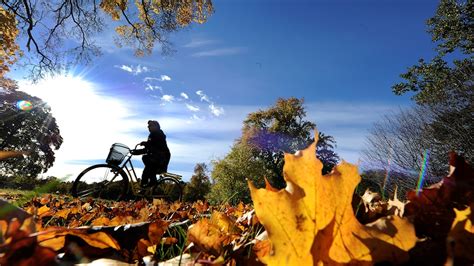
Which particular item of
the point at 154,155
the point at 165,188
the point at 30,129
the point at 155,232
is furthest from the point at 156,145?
the point at 30,129

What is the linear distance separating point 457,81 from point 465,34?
2494 millimetres

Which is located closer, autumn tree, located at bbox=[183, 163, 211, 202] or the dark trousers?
the dark trousers

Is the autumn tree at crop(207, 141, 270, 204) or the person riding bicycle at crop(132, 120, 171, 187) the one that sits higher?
the autumn tree at crop(207, 141, 270, 204)

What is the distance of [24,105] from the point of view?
34562 mm

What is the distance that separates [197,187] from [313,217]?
27.5 metres

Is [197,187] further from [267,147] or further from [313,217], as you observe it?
[313,217]

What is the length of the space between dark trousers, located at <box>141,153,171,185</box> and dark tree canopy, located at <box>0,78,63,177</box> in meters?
26.8

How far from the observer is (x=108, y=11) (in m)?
17.3

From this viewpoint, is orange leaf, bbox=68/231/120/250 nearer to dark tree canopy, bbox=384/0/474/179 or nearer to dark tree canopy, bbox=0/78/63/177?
dark tree canopy, bbox=384/0/474/179

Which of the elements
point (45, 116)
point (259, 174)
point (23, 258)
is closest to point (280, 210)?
point (23, 258)

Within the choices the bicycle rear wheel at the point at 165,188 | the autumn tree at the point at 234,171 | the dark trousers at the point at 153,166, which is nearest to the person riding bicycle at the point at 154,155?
the dark trousers at the point at 153,166

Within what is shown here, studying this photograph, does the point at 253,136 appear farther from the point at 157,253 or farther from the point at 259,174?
the point at 157,253

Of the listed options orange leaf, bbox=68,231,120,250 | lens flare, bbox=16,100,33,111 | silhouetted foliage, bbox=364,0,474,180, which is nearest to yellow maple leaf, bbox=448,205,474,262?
orange leaf, bbox=68,231,120,250

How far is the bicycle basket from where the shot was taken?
24.9ft
